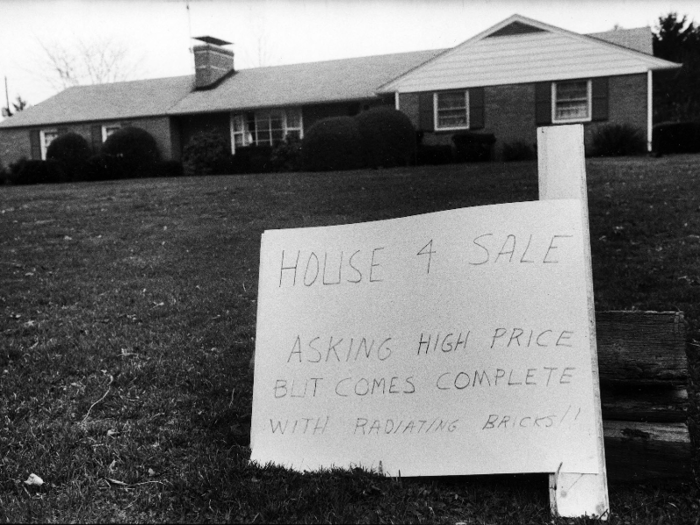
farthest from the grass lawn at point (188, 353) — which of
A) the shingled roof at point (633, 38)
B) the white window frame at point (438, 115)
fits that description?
the shingled roof at point (633, 38)

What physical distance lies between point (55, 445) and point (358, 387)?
1379mm

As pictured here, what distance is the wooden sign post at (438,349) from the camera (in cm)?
256

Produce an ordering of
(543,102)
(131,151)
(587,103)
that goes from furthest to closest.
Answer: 1. (131,151)
2. (543,102)
3. (587,103)

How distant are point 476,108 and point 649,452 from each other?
19716 millimetres

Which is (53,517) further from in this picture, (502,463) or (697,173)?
(697,173)

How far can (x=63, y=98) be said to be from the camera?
102 ft

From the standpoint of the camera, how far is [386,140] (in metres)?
18.1

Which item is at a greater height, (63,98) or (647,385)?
(63,98)

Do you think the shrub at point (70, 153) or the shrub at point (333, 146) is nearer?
the shrub at point (333, 146)

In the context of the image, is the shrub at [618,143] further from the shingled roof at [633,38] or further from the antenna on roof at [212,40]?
the antenna on roof at [212,40]

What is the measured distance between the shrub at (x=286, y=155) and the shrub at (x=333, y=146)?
3.31 meters

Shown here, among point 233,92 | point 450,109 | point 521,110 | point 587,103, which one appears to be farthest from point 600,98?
point 233,92

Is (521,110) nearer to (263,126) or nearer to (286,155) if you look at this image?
(286,155)

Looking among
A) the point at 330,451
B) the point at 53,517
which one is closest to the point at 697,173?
the point at 330,451
